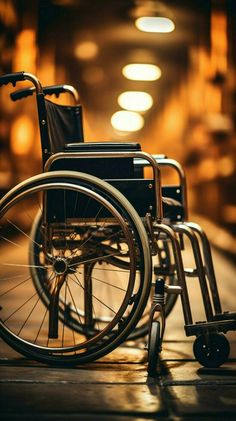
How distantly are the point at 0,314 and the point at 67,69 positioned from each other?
9742 mm

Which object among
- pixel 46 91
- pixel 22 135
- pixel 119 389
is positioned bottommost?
pixel 119 389

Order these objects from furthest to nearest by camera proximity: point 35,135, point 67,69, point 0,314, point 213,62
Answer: point 67,69 < point 35,135 < point 213,62 < point 0,314

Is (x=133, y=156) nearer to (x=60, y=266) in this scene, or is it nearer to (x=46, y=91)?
(x=60, y=266)

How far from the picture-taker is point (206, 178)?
934 centimetres

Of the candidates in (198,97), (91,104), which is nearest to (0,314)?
(198,97)

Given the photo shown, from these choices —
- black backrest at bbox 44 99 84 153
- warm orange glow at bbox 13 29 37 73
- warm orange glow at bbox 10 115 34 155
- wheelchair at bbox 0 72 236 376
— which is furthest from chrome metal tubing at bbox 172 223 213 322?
warm orange glow at bbox 10 115 34 155

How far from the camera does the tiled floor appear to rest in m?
1.45

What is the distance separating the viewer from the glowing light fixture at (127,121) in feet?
57.9

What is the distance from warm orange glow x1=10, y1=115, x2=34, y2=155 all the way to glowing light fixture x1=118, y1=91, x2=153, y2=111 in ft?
20.1

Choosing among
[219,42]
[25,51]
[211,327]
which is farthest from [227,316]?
[25,51]

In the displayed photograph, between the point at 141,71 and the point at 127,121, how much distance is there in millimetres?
5143

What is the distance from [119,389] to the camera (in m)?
1.68

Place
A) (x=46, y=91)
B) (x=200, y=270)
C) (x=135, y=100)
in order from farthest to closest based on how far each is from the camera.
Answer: (x=135, y=100), (x=46, y=91), (x=200, y=270)

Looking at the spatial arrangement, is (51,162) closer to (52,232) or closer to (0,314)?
(52,232)
